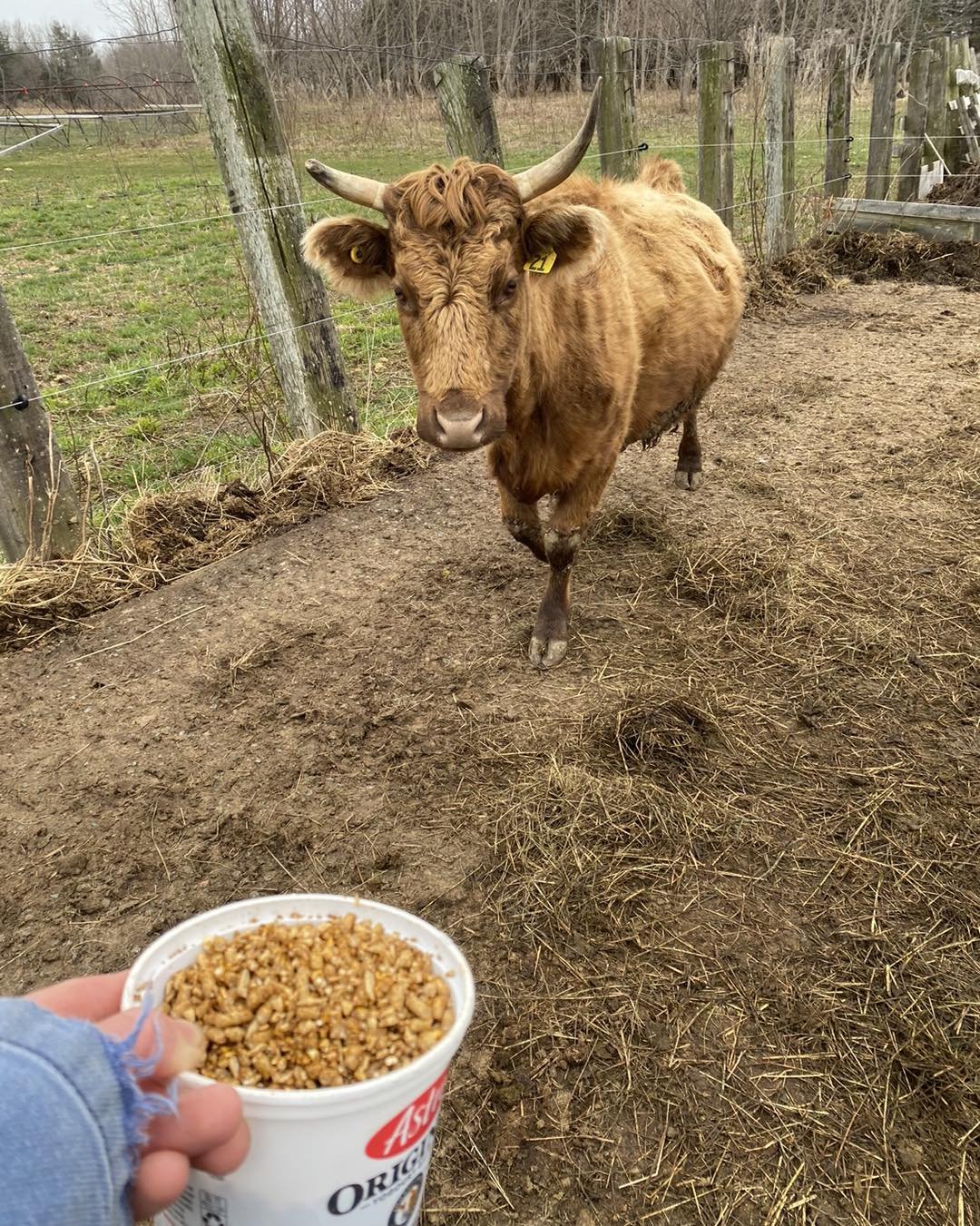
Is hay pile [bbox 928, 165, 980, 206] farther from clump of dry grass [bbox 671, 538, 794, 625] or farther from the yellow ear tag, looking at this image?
the yellow ear tag

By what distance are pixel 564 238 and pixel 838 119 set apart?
9183mm

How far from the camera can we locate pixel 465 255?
8.43ft

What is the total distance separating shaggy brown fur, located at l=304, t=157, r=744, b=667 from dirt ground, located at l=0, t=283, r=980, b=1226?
62 centimetres

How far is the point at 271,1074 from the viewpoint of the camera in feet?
3.56

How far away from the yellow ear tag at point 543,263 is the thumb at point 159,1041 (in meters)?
2.60

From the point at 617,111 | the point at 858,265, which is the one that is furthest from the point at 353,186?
the point at 858,265

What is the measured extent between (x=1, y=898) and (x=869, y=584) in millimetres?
3819

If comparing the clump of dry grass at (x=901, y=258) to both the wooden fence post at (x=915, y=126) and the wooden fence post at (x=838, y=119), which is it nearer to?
the wooden fence post at (x=915, y=126)

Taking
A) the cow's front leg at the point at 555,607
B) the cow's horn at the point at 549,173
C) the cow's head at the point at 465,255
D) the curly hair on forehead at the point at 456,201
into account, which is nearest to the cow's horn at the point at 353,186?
the cow's head at the point at 465,255

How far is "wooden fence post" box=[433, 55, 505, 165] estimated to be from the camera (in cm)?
516

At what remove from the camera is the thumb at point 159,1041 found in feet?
2.82

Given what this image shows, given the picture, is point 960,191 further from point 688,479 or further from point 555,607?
point 555,607

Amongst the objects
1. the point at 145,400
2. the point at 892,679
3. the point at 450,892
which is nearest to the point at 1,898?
the point at 450,892

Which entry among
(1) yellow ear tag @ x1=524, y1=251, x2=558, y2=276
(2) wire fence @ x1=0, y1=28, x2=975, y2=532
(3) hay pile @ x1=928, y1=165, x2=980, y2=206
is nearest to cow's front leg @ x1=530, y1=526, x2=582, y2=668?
(1) yellow ear tag @ x1=524, y1=251, x2=558, y2=276
